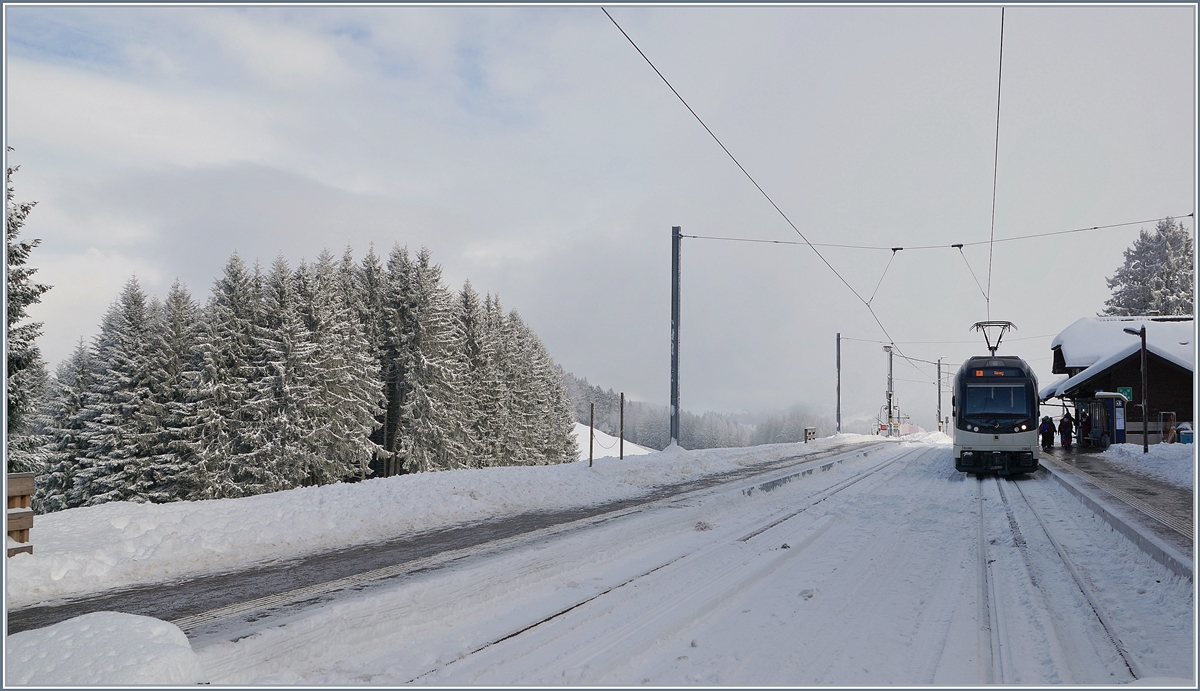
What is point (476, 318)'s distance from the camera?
52.4m

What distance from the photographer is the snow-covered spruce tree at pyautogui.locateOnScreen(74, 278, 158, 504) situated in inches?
1406

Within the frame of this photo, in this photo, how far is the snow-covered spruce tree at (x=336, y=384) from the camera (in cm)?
3875

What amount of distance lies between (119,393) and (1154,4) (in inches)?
1716

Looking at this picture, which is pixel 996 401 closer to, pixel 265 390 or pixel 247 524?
pixel 247 524

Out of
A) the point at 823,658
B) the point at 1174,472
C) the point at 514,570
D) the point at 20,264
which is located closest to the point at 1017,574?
the point at 823,658

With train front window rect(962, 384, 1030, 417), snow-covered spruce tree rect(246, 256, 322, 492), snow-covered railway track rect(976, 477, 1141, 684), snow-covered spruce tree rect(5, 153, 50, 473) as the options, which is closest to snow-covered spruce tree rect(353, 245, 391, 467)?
snow-covered spruce tree rect(246, 256, 322, 492)

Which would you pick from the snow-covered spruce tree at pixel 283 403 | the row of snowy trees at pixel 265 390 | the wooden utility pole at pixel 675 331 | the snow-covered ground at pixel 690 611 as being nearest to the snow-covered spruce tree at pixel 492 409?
the row of snowy trees at pixel 265 390

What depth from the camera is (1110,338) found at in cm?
3869

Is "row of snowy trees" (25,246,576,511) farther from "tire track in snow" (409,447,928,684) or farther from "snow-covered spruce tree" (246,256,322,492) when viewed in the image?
"tire track in snow" (409,447,928,684)

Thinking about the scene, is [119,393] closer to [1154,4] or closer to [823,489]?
[823,489]

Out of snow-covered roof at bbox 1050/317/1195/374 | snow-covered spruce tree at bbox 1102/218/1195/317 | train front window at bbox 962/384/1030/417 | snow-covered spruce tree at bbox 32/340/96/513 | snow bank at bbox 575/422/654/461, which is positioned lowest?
snow bank at bbox 575/422/654/461

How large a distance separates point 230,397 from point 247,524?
31.9 m

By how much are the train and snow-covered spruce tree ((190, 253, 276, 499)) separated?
31.2 metres

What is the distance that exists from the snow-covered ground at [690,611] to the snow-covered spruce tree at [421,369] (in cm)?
3196
